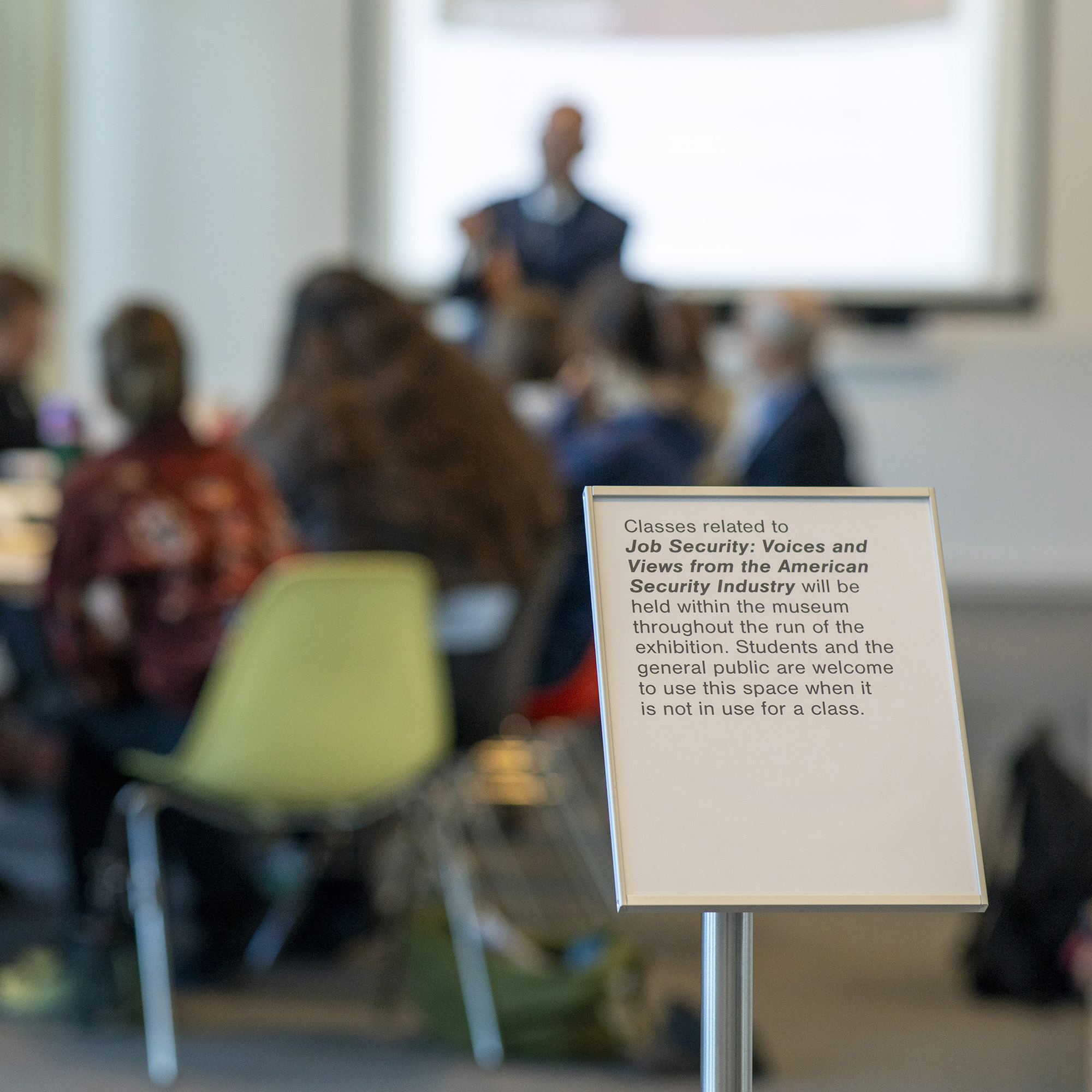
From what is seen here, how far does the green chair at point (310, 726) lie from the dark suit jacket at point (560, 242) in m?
2.08

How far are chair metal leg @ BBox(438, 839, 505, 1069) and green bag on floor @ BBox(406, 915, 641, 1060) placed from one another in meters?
0.01

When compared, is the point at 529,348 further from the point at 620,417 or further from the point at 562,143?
the point at 562,143

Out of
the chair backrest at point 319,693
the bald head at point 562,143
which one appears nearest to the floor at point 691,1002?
the chair backrest at point 319,693

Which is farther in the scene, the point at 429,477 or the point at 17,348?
the point at 17,348

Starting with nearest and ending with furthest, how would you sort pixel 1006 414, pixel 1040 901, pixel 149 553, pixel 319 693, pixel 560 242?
1. pixel 319 693
2. pixel 149 553
3. pixel 1040 901
4. pixel 560 242
5. pixel 1006 414

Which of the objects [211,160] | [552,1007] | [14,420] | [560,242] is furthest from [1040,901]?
[211,160]

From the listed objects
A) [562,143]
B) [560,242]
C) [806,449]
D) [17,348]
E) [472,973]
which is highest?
[562,143]

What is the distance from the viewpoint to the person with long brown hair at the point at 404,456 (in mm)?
2662

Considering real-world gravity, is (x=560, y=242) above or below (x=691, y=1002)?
above

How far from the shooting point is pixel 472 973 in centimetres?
245

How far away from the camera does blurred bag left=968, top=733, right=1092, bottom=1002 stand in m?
2.75

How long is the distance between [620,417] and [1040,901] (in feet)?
4.28

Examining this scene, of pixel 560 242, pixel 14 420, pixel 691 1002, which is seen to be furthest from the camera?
pixel 560 242

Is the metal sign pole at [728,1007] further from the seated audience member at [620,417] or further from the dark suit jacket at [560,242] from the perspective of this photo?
the dark suit jacket at [560,242]
